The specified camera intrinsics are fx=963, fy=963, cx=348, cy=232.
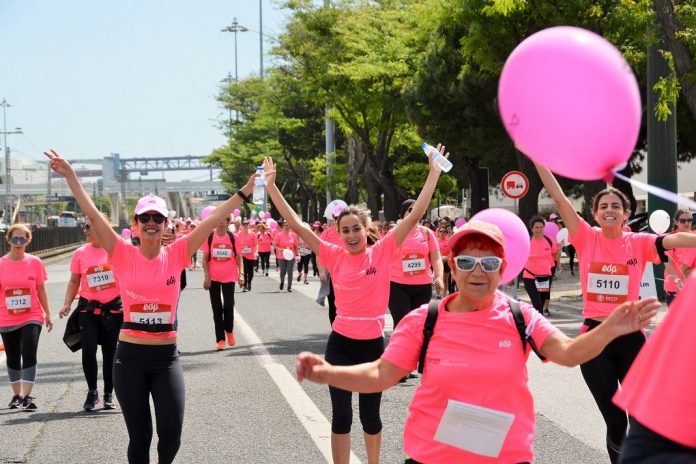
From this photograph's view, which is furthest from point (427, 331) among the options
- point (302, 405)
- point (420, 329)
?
point (302, 405)

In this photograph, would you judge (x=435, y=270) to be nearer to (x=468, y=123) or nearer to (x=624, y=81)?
(x=624, y=81)

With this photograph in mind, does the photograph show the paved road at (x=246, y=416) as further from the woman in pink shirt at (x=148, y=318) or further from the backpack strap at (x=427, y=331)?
the backpack strap at (x=427, y=331)

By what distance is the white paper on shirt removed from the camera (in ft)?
11.4

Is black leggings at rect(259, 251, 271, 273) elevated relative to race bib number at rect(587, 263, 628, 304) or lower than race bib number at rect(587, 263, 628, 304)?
lower

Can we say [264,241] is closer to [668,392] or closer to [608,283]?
[608,283]

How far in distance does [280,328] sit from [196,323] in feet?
6.57

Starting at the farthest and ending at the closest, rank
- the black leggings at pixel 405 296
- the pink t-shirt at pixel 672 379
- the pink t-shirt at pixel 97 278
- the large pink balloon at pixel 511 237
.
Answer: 1. the black leggings at pixel 405 296
2. the pink t-shirt at pixel 97 278
3. the large pink balloon at pixel 511 237
4. the pink t-shirt at pixel 672 379

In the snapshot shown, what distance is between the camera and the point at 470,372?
11.5ft

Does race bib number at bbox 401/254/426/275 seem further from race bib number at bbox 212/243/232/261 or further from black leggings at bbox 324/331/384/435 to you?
black leggings at bbox 324/331/384/435

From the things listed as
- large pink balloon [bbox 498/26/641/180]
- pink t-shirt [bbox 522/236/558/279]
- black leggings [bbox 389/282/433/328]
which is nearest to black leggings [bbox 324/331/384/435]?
large pink balloon [bbox 498/26/641/180]

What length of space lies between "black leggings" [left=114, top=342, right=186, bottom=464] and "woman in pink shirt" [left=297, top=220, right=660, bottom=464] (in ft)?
7.16

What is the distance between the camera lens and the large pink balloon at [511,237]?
3.96m

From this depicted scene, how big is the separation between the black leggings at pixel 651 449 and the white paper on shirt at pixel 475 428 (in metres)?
1.18

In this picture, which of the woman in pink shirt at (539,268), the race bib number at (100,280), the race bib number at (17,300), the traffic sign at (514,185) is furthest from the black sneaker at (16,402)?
the traffic sign at (514,185)
